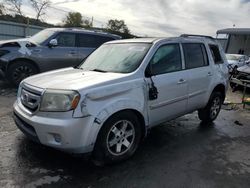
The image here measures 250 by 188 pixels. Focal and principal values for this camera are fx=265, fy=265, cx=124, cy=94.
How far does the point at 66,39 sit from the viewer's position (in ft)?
28.4

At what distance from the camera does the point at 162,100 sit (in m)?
4.17

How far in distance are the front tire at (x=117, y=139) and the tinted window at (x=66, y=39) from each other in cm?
560

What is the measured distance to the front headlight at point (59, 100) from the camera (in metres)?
3.15

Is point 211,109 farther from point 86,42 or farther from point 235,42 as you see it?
point 235,42

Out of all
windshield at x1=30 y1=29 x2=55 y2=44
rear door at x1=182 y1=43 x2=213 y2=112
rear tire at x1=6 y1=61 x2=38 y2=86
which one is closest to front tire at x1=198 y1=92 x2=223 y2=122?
rear door at x1=182 y1=43 x2=213 y2=112

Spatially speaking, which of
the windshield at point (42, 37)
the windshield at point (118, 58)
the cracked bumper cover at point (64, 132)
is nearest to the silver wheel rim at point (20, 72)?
the windshield at point (42, 37)

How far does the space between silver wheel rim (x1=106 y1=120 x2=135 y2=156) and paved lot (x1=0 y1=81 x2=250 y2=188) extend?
8.4 inches

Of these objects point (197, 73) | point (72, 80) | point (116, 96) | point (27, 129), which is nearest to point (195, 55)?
point (197, 73)

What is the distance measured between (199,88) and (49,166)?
306 centimetres

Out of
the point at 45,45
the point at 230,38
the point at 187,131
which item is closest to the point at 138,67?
the point at 187,131

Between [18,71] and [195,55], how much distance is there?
17.5 feet

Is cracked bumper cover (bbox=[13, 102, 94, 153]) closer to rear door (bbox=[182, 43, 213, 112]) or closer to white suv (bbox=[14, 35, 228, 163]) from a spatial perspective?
white suv (bbox=[14, 35, 228, 163])

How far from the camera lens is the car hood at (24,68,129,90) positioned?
11.0 feet

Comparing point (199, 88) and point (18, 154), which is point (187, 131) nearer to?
point (199, 88)
